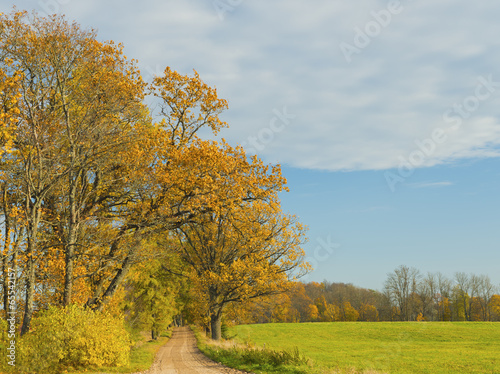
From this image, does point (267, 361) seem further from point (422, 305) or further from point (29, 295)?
point (422, 305)

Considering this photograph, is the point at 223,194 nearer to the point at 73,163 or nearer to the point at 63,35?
the point at 73,163

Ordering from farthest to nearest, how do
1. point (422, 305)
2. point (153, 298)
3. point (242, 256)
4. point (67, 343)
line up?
point (422, 305) < point (153, 298) < point (242, 256) < point (67, 343)

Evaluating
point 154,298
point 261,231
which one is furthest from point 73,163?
point 154,298

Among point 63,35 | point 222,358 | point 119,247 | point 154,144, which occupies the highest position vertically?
point 63,35

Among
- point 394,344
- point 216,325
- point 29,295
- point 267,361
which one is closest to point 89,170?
point 29,295

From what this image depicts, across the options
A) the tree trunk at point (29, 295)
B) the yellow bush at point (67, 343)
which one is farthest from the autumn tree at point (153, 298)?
the yellow bush at point (67, 343)

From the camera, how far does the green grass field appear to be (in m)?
31.0

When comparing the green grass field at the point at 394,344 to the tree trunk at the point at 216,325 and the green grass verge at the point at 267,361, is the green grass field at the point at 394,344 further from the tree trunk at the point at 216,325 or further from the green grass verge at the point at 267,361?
the green grass verge at the point at 267,361

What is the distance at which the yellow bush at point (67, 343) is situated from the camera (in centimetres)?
1329

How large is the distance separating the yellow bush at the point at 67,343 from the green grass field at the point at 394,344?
14.4m

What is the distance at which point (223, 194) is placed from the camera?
16.8 meters

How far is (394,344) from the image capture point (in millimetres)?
52406

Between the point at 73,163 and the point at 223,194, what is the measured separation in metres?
6.25

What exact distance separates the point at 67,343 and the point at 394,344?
49375 millimetres
